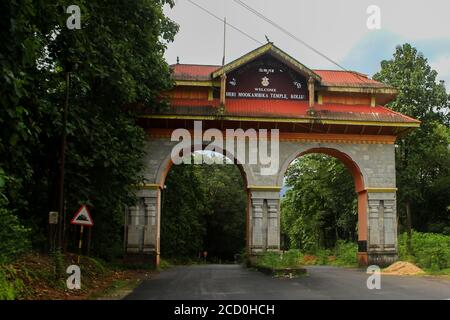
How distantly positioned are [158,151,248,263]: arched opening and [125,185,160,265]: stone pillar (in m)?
18.0

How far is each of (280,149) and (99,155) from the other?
12.2 m

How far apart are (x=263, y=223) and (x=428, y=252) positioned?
768 centimetres

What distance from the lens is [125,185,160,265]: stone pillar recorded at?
25.9 meters

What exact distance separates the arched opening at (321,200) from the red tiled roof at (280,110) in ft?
24.0

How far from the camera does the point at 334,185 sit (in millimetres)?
41625

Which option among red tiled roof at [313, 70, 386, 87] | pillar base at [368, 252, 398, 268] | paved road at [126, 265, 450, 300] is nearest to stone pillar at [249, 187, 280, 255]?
pillar base at [368, 252, 398, 268]

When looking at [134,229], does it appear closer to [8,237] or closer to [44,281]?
[44,281]

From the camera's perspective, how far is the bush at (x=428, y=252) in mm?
23375

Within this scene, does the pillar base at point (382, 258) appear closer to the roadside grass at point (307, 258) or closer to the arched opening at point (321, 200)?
the roadside grass at point (307, 258)

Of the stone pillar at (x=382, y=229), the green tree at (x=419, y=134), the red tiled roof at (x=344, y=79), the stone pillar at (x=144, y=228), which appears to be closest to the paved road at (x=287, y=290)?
the stone pillar at (x=144, y=228)

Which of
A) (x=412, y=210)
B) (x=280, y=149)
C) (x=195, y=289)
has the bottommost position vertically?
(x=195, y=289)

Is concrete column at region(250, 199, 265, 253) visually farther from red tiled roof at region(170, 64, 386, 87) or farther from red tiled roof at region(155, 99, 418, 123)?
red tiled roof at region(170, 64, 386, 87)
